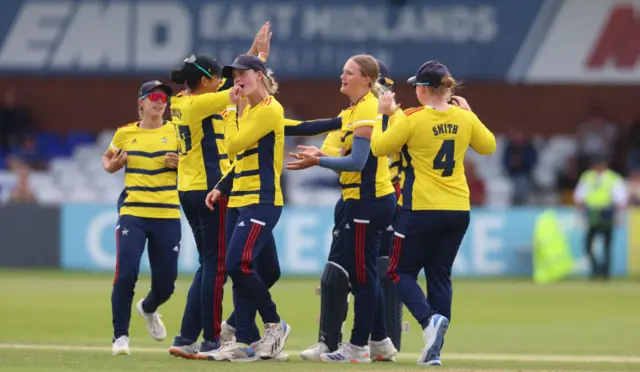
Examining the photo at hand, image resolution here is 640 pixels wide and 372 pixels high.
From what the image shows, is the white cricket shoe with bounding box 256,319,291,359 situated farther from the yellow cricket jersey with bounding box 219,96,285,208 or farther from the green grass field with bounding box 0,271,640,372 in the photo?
the yellow cricket jersey with bounding box 219,96,285,208

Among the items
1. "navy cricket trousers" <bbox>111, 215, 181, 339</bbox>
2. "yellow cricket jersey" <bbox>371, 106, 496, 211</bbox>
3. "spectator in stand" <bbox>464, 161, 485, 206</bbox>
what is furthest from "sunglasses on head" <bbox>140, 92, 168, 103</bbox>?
"spectator in stand" <bbox>464, 161, 485, 206</bbox>

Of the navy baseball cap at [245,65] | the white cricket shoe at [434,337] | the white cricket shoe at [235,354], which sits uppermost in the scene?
the navy baseball cap at [245,65]

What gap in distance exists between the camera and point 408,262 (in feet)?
32.9

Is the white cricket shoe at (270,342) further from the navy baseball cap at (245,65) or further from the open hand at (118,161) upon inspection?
the open hand at (118,161)

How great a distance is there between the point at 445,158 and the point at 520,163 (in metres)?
16.6

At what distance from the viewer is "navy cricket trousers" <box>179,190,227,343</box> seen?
33.9ft

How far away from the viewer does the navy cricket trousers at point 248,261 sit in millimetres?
9852

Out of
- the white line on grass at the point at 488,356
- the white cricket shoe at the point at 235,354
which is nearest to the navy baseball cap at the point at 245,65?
the white cricket shoe at the point at 235,354

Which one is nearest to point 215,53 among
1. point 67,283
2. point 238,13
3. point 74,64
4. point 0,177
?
point 238,13

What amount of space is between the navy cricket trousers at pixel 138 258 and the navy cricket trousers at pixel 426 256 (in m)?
2.20

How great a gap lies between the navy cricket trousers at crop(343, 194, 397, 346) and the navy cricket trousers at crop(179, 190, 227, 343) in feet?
3.28

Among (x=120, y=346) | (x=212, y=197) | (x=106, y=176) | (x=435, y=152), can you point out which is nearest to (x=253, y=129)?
(x=212, y=197)

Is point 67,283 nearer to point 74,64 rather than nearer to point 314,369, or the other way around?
point 74,64

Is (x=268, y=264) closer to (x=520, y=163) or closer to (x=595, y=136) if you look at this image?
(x=520, y=163)
